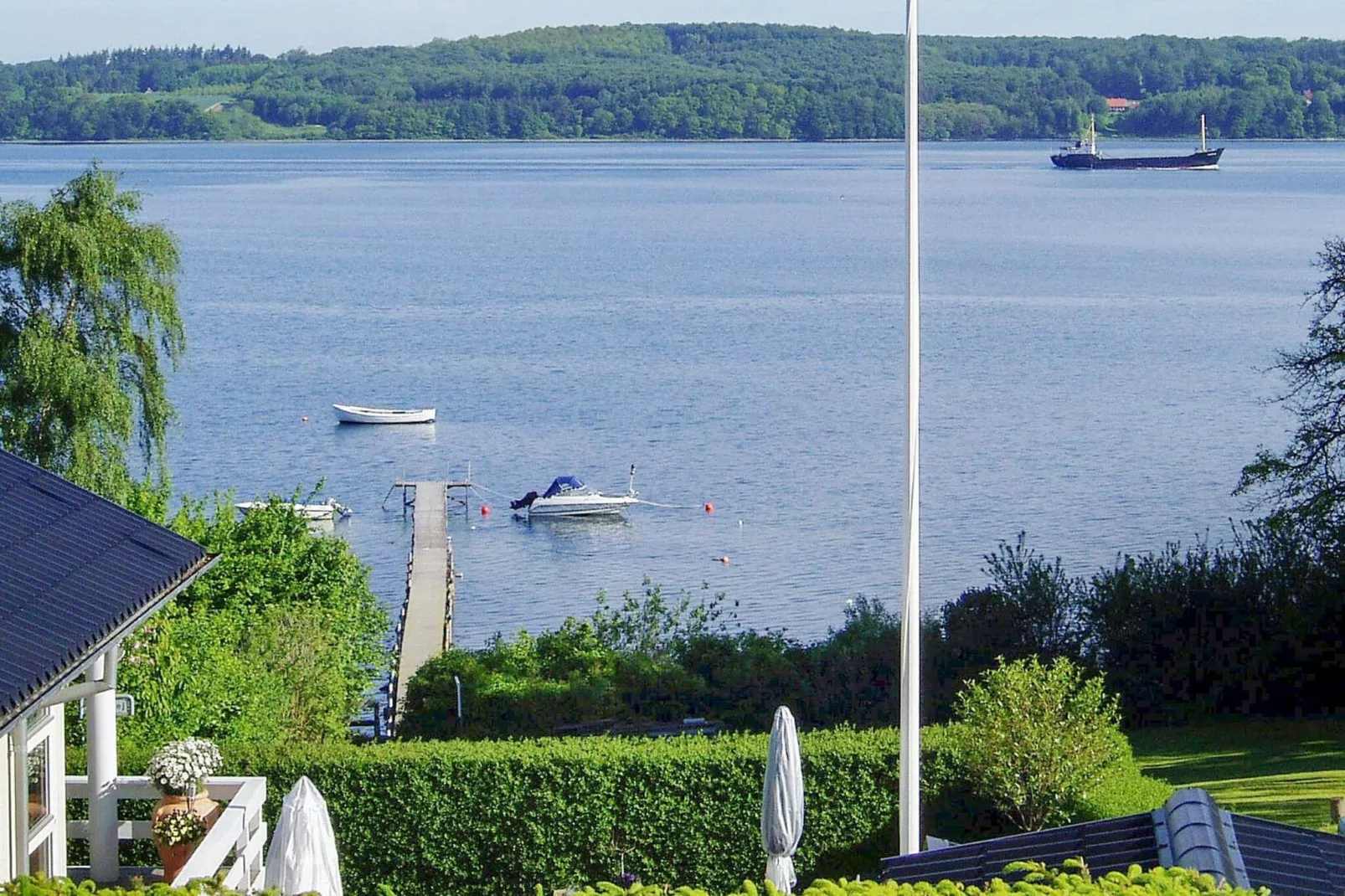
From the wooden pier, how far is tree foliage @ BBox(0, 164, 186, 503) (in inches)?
218

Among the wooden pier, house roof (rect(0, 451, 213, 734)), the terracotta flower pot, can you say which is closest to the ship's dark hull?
the wooden pier

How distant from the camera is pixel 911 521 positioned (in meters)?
12.9

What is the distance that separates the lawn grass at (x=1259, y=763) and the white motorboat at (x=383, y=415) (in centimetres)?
4141

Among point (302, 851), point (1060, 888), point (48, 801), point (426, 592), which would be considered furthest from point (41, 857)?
point (426, 592)

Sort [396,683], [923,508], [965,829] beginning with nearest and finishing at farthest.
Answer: [965,829] → [396,683] → [923,508]

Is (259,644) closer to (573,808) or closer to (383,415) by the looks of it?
(573,808)

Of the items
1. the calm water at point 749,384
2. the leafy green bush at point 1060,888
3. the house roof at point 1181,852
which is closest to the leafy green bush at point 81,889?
the leafy green bush at point 1060,888

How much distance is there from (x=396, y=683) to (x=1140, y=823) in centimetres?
2068

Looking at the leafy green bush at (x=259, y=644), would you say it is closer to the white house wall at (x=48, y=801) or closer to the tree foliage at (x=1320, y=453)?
the white house wall at (x=48, y=801)

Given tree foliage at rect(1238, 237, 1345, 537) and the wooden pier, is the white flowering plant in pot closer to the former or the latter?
the wooden pier

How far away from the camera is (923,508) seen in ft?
161

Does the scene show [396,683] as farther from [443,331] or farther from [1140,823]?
[443,331]

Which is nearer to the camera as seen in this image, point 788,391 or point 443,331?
point 788,391

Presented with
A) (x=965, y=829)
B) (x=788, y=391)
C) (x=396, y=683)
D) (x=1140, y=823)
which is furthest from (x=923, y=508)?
(x=1140, y=823)
